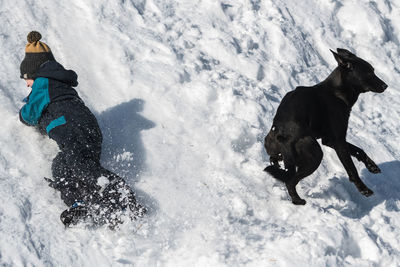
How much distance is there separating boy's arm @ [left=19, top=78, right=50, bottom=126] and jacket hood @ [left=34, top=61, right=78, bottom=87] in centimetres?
6

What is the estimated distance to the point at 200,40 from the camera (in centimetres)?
620

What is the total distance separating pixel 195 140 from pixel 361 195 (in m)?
1.81

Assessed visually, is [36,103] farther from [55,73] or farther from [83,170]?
[83,170]

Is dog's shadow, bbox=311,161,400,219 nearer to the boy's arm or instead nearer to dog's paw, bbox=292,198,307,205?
dog's paw, bbox=292,198,307,205

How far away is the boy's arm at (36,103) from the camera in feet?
13.6

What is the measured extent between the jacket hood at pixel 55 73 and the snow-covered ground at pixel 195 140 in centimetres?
55

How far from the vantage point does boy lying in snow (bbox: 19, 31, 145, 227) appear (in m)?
3.66

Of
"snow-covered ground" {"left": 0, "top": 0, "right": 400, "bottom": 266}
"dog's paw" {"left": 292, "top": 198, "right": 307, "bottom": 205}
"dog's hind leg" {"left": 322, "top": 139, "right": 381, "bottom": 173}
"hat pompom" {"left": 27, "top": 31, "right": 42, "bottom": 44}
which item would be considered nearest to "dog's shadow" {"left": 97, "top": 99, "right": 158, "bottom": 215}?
"snow-covered ground" {"left": 0, "top": 0, "right": 400, "bottom": 266}

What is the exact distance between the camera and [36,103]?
416cm

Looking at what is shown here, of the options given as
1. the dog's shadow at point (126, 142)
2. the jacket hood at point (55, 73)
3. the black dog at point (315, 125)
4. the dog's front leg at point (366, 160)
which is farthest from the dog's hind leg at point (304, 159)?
the jacket hood at point (55, 73)

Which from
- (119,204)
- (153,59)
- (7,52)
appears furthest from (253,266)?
(7,52)

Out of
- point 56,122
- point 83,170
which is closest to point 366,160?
point 83,170

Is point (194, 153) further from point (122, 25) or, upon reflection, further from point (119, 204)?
point (122, 25)

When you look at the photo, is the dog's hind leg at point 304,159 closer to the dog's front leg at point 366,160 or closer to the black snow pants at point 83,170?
the dog's front leg at point 366,160
